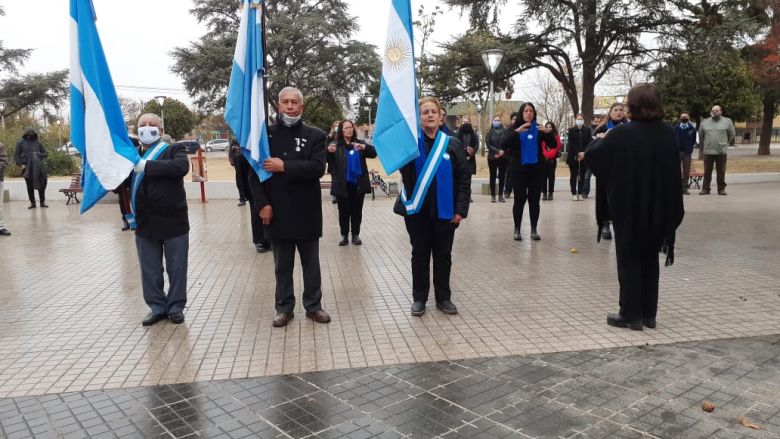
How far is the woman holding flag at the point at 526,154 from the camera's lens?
863cm

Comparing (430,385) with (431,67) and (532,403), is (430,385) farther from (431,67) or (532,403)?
(431,67)

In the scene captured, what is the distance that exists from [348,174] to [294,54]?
36829 mm

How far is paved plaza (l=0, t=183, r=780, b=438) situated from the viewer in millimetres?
3619

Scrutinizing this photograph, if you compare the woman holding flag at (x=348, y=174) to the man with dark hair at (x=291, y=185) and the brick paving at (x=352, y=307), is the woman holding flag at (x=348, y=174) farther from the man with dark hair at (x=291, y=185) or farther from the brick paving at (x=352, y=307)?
the man with dark hair at (x=291, y=185)

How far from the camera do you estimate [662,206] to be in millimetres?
4859

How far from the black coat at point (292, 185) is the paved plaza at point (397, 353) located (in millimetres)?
875

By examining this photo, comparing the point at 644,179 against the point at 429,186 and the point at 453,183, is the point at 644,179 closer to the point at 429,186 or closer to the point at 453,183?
the point at 453,183

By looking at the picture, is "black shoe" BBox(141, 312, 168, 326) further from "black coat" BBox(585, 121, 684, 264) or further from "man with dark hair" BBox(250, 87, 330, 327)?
"black coat" BBox(585, 121, 684, 264)

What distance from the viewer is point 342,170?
9039 millimetres

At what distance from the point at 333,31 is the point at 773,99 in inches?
1087

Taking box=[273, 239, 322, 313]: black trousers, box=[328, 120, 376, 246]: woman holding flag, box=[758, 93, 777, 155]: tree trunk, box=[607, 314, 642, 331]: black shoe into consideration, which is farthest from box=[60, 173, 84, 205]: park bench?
box=[758, 93, 777, 155]: tree trunk

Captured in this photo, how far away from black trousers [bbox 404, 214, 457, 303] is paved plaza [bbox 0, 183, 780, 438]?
0.25 metres

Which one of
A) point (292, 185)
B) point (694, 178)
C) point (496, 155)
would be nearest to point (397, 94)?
point (292, 185)

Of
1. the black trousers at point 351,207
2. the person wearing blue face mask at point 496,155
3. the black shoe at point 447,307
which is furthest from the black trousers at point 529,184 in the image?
the person wearing blue face mask at point 496,155
